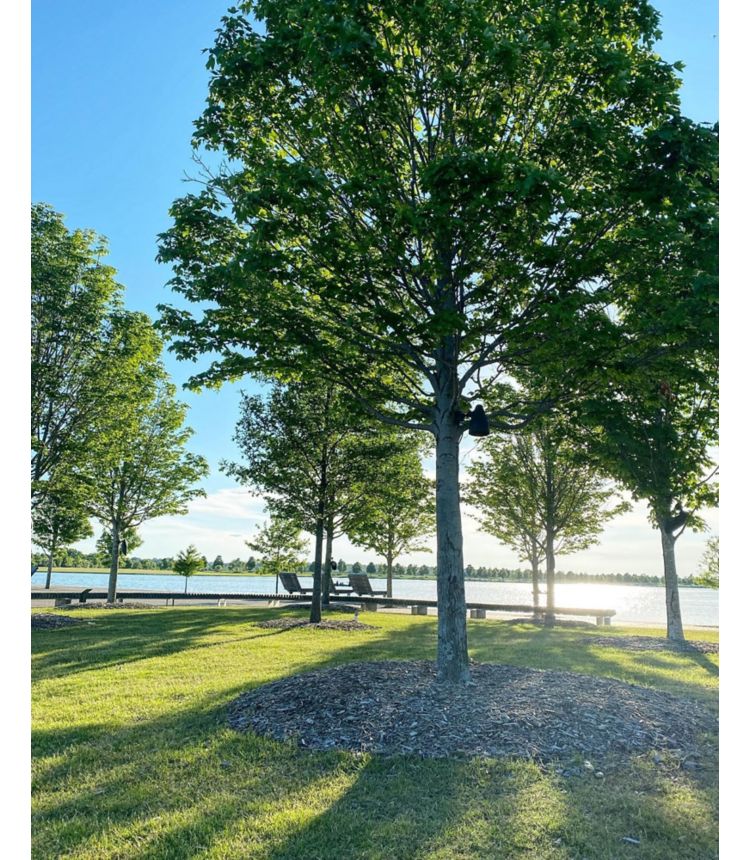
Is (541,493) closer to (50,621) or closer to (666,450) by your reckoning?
(666,450)

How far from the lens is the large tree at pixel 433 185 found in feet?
21.2

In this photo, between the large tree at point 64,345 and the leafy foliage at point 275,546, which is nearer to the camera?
the large tree at point 64,345

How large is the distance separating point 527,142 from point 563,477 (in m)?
14.2

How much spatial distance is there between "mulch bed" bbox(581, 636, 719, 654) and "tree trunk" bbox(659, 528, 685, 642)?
0.25 meters

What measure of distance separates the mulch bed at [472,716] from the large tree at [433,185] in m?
1.00

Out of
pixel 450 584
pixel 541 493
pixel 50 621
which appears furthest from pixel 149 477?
pixel 450 584

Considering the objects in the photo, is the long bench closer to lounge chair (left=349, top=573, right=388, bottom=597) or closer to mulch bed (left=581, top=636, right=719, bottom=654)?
lounge chair (left=349, top=573, right=388, bottom=597)

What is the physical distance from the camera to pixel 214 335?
8.62 metres

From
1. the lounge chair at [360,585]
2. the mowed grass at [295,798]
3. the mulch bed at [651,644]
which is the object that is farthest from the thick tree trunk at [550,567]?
the mowed grass at [295,798]

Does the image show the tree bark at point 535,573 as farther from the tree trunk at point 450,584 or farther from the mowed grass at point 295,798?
the tree trunk at point 450,584

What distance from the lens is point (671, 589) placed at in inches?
583

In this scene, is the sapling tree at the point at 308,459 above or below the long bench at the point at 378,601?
above

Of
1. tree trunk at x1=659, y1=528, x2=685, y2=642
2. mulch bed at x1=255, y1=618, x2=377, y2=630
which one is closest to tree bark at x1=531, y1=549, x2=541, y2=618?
tree trunk at x1=659, y1=528, x2=685, y2=642
